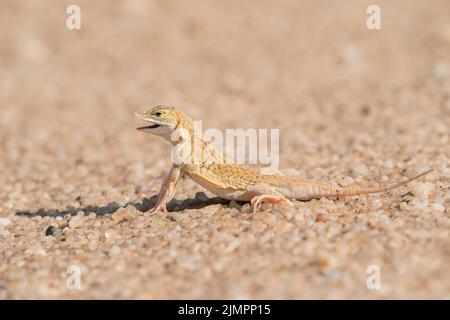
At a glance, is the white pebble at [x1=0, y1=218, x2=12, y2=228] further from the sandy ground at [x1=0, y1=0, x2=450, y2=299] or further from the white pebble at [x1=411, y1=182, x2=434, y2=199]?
the white pebble at [x1=411, y1=182, x2=434, y2=199]

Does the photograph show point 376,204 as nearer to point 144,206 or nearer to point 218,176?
point 218,176

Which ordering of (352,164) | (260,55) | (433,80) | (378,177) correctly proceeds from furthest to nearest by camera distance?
(260,55)
(433,80)
(352,164)
(378,177)

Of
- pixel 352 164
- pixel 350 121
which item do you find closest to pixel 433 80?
pixel 350 121

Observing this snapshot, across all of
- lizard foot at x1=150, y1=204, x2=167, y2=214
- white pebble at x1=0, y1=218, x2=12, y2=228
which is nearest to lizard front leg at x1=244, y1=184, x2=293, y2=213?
lizard foot at x1=150, y1=204, x2=167, y2=214

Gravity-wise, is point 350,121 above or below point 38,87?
below

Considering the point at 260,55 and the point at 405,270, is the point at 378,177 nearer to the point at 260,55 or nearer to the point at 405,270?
the point at 405,270

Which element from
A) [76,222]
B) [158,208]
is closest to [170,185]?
[158,208]
